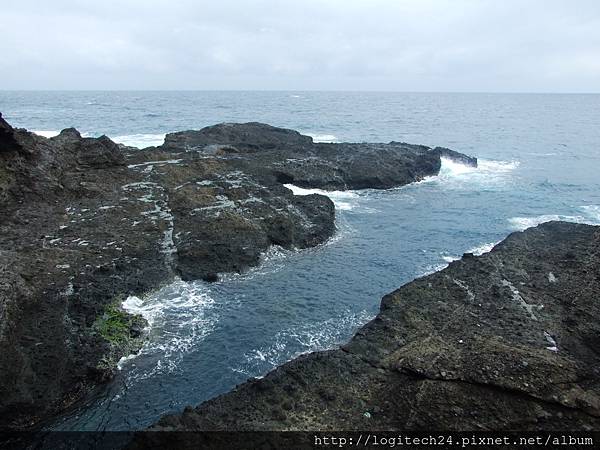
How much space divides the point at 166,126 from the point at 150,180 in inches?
2686

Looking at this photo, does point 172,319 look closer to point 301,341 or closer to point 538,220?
point 301,341

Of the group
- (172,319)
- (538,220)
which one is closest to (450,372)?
(172,319)

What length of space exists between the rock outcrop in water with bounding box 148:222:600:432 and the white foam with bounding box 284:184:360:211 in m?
20.8

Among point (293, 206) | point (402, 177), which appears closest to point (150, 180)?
point (293, 206)

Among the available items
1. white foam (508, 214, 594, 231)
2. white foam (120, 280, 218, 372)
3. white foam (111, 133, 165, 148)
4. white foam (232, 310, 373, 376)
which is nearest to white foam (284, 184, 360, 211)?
white foam (508, 214, 594, 231)

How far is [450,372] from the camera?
1595 centimetres

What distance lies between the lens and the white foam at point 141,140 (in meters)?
72.2

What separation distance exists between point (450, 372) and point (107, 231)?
74.8 feet

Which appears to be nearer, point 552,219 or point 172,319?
point 172,319

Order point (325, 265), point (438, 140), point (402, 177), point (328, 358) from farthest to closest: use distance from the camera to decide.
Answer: point (438, 140)
point (402, 177)
point (325, 265)
point (328, 358)

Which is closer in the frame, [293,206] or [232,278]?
[232,278]

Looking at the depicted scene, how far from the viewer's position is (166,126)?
101m

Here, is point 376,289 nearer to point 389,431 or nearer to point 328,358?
point 328,358

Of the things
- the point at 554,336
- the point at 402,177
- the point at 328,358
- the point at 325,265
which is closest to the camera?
the point at 328,358
